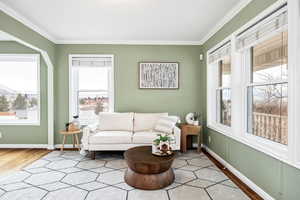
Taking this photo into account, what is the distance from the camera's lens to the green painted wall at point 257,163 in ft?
5.90

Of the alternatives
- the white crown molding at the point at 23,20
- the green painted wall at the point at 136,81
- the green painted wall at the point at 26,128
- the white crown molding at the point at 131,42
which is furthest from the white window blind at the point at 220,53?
the green painted wall at the point at 26,128

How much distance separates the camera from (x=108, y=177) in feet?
8.96

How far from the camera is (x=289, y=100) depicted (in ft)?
5.75

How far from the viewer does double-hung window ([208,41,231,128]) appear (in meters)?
3.32

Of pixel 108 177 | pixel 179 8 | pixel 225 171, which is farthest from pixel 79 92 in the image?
pixel 225 171

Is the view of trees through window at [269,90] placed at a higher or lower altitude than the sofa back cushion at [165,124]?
higher

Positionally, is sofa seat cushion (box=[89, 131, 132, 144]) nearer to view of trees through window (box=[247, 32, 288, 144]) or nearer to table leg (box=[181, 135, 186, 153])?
table leg (box=[181, 135, 186, 153])

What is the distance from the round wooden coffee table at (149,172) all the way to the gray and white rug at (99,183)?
3.0 inches

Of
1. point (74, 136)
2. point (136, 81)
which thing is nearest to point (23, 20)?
point (136, 81)

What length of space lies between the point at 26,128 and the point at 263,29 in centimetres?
499

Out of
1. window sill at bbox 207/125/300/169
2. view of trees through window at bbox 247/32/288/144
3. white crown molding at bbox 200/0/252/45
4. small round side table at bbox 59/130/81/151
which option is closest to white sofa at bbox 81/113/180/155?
small round side table at bbox 59/130/81/151

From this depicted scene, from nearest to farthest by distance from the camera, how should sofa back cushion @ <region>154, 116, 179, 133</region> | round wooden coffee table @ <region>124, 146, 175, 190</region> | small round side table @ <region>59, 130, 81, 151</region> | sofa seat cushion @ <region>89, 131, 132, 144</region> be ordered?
round wooden coffee table @ <region>124, 146, 175, 190</region> < sofa seat cushion @ <region>89, 131, 132, 144</region> < sofa back cushion @ <region>154, 116, 179, 133</region> < small round side table @ <region>59, 130, 81, 151</region>

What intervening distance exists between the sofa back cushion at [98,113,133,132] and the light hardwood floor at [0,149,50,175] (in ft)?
4.53

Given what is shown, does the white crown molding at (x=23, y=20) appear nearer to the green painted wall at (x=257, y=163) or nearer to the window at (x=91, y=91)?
the window at (x=91, y=91)
